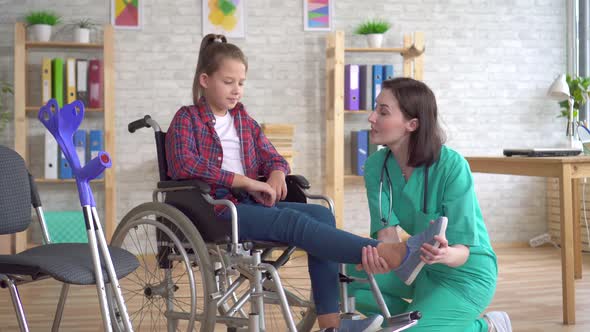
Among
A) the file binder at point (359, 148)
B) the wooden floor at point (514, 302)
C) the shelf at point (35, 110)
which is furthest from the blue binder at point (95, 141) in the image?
the file binder at point (359, 148)

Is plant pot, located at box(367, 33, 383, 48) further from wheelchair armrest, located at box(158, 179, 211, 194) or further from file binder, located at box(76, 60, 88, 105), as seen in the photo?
wheelchair armrest, located at box(158, 179, 211, 194)

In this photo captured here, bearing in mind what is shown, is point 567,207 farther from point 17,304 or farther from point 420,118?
point 17,304

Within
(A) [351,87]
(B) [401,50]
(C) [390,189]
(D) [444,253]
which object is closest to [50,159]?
(A) [351,87]

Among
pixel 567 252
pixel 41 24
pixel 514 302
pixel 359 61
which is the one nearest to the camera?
pixel 567 252

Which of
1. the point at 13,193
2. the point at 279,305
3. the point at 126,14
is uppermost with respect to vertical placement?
the point at 126,14

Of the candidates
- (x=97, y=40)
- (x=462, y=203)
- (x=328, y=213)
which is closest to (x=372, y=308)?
(x=328, y=213)

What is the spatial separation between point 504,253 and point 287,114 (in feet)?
5.71

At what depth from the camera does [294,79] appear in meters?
5.13

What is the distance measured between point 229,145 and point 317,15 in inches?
110

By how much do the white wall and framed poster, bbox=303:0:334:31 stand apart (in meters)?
0.05

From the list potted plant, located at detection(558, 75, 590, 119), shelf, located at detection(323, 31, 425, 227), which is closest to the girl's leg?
shelf, located at detection(323, 31, 425, 227)

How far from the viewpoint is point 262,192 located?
238cm

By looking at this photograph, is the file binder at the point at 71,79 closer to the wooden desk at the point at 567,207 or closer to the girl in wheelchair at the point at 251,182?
the girl in wheelchair at the point at 251,182

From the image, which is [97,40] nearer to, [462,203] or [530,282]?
[530,282]
